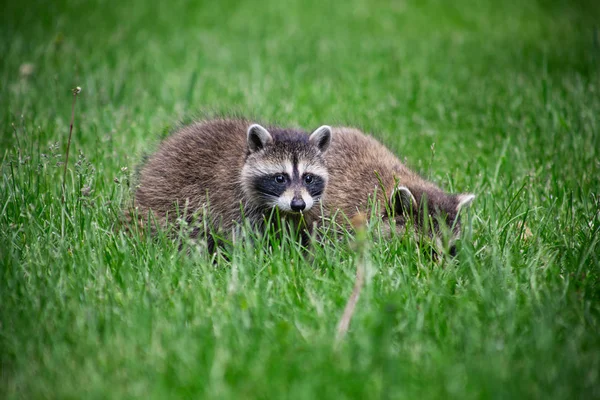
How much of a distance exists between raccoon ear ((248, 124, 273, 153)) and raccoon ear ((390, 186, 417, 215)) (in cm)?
113

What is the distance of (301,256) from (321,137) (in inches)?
61.2

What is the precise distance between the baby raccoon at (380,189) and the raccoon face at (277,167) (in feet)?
0.96

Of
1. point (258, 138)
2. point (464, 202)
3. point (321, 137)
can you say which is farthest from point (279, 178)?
point (464, 202)

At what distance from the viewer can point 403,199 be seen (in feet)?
16.7

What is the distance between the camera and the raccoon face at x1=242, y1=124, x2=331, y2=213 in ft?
17.3

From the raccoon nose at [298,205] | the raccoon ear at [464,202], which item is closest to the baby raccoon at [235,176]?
the raccoon nose at [298,205]

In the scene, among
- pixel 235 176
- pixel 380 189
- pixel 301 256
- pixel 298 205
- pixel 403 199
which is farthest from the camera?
pixel 380 189

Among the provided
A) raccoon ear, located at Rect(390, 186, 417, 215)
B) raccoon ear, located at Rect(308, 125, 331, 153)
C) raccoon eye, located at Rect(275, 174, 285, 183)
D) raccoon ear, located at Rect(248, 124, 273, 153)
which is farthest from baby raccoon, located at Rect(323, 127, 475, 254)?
raccoon ear, located at Rect(248, 124, 273, 153)

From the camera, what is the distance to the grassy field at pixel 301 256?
2.96 m

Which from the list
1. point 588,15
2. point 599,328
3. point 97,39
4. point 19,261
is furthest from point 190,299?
point 588,15

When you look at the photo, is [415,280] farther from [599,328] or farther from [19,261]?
[19,261]

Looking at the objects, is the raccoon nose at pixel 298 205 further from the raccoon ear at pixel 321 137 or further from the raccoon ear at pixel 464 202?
the raccoon ear at pixel 464 202

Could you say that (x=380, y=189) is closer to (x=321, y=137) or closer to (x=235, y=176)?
(x=321, y=137)

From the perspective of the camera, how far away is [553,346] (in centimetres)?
315
